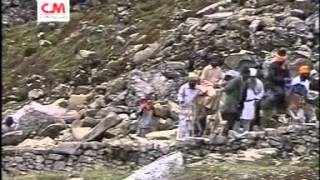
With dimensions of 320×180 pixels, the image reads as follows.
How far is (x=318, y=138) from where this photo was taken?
1016cm

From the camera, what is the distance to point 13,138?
12539 mm

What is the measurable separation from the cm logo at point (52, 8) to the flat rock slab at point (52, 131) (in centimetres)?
197

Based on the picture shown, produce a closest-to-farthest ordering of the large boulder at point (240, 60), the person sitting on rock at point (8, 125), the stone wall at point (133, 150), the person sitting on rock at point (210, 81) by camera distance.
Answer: the stone wall at point (133, 150)
the person sitting on rock at point (210, 81)
the large boulder at point (240, 60)
the person sitting on rock at point (8, 125)

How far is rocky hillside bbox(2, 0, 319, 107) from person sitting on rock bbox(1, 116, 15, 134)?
4.37 ft

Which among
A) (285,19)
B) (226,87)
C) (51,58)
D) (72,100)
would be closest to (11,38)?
(51,58)

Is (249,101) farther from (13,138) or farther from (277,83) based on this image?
(13,138)

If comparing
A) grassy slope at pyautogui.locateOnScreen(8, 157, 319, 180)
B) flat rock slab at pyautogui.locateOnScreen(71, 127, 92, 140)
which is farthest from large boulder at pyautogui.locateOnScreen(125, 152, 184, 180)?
flat rock slab at pyautogui.locateOnScreen(71, 127, 92, 140)

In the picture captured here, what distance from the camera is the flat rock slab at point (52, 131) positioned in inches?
500

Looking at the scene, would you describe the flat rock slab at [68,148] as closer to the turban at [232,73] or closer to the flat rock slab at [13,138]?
the flat rock slab at [13,138]

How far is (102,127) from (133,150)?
1.06 m

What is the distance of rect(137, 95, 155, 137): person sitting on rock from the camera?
39.2 ft

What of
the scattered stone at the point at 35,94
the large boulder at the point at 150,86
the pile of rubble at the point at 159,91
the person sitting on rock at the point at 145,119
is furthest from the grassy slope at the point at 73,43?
the person sitting on rock at the point at 145,119

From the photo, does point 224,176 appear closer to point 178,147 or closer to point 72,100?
point 178,147

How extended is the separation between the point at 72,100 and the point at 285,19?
13.1ft
